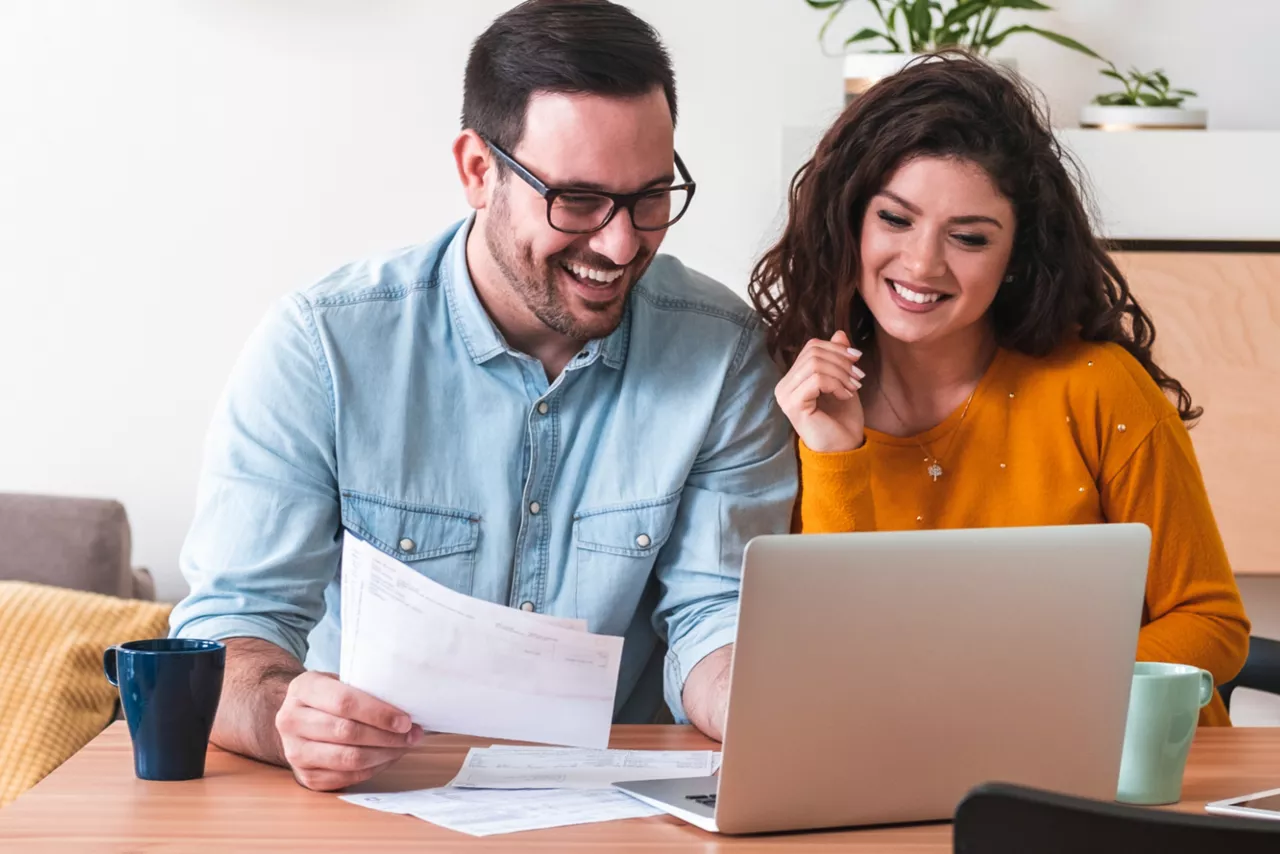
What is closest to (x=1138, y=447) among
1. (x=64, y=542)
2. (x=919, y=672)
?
(x=919, y=672)

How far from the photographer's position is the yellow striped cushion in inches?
84.4

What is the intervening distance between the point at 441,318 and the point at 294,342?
0.17m

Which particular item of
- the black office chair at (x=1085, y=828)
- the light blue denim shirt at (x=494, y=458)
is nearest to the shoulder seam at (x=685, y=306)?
the light blue denim shirt at (x=494, y=458)

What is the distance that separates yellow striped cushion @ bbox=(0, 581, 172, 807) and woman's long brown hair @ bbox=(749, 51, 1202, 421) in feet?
3.69

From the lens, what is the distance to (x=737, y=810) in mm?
1021

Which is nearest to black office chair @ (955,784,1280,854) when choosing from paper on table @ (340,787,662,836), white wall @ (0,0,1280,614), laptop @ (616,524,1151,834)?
laptop @ (616,524,1151,834)

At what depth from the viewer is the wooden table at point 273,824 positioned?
3.26 feet

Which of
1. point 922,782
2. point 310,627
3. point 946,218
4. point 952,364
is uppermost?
point 946,218

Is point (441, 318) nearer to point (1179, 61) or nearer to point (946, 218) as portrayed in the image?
point (946, 218)

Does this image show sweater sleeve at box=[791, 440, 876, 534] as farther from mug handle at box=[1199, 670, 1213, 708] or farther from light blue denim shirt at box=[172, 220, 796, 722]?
mug handle at box=[1199, 670, 1213, 708]

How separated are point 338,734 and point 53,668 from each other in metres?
1.29

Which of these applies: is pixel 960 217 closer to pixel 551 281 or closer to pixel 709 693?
pixel 551 281

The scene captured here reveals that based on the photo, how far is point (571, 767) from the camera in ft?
4.00

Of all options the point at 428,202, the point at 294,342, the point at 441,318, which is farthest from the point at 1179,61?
the point at 294,342
